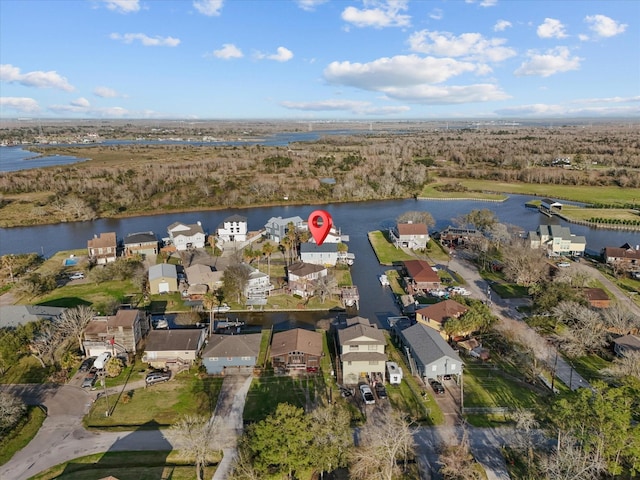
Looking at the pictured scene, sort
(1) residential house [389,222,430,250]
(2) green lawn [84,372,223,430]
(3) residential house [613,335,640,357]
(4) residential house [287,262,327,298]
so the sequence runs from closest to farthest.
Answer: (2) green lawn [84,372,223,430]
(3) residential house [613,335,640,357]
(4) residential house [287,262,327,298]
(1) residential house [389,222,430,250]

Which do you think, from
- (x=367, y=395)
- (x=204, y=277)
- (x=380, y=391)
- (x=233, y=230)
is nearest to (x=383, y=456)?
(x=367, y=395)

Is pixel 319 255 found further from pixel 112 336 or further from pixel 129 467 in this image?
pixel 129 467

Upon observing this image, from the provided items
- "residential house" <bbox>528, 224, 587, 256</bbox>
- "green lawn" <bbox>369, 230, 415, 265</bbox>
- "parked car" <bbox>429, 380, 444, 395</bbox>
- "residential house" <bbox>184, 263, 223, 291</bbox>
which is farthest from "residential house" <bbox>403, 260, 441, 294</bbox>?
"residential house" <bbox>184, 263, 223, 291</bbox>

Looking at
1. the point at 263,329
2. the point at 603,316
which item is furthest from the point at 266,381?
the point at 603,316

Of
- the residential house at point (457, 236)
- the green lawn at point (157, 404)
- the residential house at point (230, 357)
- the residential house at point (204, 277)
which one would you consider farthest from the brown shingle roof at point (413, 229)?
the green lawn at point (157, 404)

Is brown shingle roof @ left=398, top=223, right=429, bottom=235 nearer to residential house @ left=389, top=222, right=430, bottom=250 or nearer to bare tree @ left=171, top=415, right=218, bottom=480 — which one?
residential house @ left=389, top=222, right=430, bottom=250

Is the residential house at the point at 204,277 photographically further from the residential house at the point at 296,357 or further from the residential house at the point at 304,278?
the residential house at the point at 296,357
